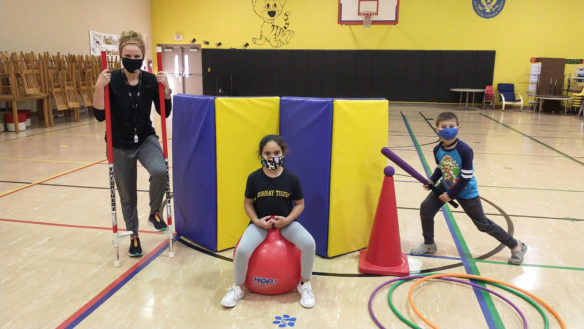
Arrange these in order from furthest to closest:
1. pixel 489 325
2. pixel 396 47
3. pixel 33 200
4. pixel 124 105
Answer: pixel 396 47 → pixel 33 200 → pixel 124 105 → pixel 489 325

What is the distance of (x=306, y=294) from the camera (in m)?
2.54

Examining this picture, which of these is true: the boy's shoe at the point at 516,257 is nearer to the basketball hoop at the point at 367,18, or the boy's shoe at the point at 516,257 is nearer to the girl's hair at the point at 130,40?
the girl's hair at the point at 130,40

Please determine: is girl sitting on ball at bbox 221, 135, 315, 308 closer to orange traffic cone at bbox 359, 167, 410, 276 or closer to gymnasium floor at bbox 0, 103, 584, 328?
gymnasium floor at bbox 0, 103, 584, 328

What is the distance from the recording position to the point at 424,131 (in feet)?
32.6

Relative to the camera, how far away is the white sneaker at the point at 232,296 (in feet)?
8.12

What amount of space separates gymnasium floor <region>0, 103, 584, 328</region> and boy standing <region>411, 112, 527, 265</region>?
0.72 ft

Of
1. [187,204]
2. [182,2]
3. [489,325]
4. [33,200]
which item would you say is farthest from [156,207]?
A: [182,2]

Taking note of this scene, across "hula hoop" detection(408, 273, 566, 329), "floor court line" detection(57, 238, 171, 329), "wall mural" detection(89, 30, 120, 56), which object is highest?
"wall mural" detection(89, 30, 120, 56)

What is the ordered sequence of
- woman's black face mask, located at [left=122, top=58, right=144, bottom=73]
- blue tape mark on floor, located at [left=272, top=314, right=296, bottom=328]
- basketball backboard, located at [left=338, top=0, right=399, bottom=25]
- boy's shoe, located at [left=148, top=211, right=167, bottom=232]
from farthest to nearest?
basketball backboard, located at [left=338, top=0, right=399, bottom=25]
boy's shoe, located at [left=148, top=211, right=167, bottom=232]
woman's black face mask, located at [left=122, top=58, right=144, bottom=73]
blue tape mark on floor, located at [left=272, top=314, right=296, bottom=328]

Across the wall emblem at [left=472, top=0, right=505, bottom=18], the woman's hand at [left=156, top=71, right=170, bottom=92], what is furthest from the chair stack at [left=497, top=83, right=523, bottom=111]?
the woman's hand at [left=156, top=71, right=170, bottom=92]

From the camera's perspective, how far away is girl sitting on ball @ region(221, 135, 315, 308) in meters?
2.52

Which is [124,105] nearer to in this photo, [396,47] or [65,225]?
[65,225]

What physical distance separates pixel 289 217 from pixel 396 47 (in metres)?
14.5

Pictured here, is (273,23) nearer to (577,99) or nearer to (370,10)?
(370,10)
